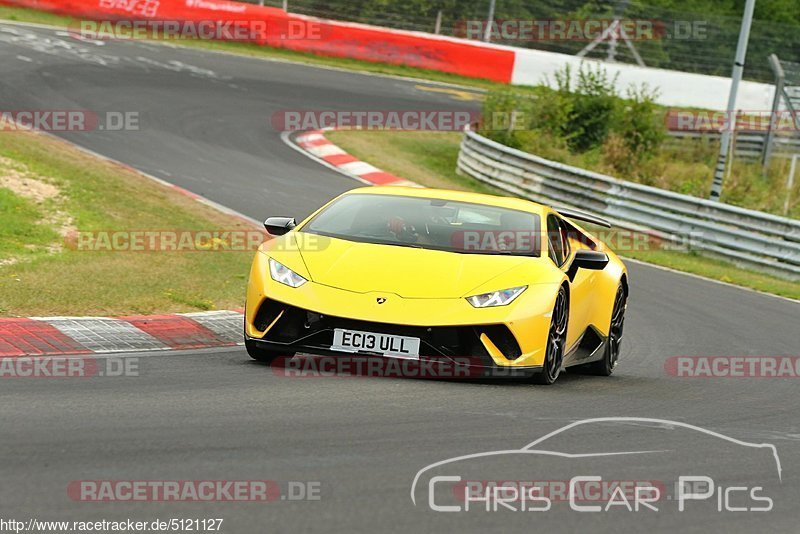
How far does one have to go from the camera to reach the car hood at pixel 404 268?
26.6ft

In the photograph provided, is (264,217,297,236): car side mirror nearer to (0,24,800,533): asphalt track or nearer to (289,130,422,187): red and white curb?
(0,24,800,533): asphalt track

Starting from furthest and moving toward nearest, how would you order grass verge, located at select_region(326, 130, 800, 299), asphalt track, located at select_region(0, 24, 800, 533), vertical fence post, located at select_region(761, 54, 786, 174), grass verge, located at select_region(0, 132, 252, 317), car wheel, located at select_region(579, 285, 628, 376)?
vertical fence post, located at select_region(761, 54, 786, 174)
grass verge, located at select_region(326, 130, 800, 299)
grass verge, located at select_region(0, 132, 252, 317)
car wheel, located at select_region(579, 285, 628, 376)
asphalt track, located at select_region(0, 24, 800, 533)

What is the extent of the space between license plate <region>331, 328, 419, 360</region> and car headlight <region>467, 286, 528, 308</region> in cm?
47

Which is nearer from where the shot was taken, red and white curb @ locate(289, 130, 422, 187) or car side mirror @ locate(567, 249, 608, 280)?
car side mirror @ locate(567, 249, 608, 280)

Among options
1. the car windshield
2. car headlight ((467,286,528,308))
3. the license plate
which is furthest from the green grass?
Answer: car headlight ((467,286,528,308))

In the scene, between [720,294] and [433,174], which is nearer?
[720,294]

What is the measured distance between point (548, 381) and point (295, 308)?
172 cm

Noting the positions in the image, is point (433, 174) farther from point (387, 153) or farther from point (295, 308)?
point (295, 308)

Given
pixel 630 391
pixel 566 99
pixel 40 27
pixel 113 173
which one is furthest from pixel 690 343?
pixel 40 27

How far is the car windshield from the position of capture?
8.88m

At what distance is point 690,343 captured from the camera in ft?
39.7

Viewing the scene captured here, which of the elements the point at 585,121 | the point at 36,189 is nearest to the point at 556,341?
the point at 36,189

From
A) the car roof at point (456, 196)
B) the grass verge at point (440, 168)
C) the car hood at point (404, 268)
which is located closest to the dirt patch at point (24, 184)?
the car roof at point (456, 196)

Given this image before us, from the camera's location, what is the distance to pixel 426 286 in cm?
812
